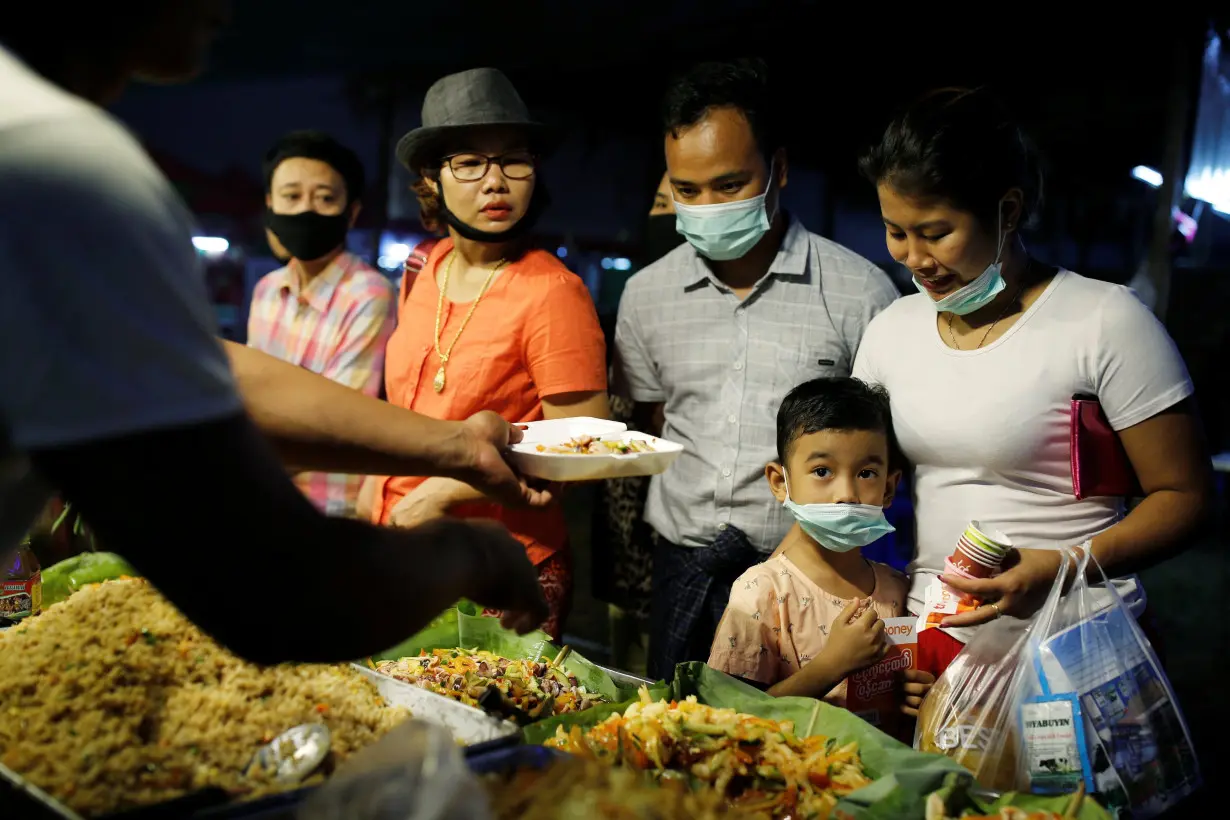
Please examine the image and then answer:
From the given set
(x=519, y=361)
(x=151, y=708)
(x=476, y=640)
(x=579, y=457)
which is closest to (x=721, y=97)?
(x=519, y=361)

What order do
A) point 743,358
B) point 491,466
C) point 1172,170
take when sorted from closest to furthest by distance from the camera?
point 491,466 < point 743,358 < point 1172,170

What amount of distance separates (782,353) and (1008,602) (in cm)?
117

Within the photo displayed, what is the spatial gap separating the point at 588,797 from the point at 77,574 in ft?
6.45

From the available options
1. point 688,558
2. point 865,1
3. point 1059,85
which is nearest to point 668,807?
point 688,558

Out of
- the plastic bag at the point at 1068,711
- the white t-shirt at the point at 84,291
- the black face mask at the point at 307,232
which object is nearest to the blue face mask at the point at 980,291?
the plastic bag at the point at 1068,711

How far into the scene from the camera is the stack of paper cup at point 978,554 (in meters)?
1.96

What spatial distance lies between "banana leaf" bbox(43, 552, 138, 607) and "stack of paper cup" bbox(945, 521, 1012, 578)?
2072mm

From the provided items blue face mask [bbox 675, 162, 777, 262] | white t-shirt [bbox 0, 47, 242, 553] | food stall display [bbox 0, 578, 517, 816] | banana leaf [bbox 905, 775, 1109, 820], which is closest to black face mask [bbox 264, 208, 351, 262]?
blue face mask [bbox 675, 162, 777, 262]

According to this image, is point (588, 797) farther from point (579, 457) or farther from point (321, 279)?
point (321, 279)

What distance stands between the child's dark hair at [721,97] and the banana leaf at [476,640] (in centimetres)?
160

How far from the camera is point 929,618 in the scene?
2.15m

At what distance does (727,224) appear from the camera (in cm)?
300

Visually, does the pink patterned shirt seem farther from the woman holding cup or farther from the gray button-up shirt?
the gray button-up shirt

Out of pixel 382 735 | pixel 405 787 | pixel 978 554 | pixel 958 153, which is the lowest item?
pixel 382 735
